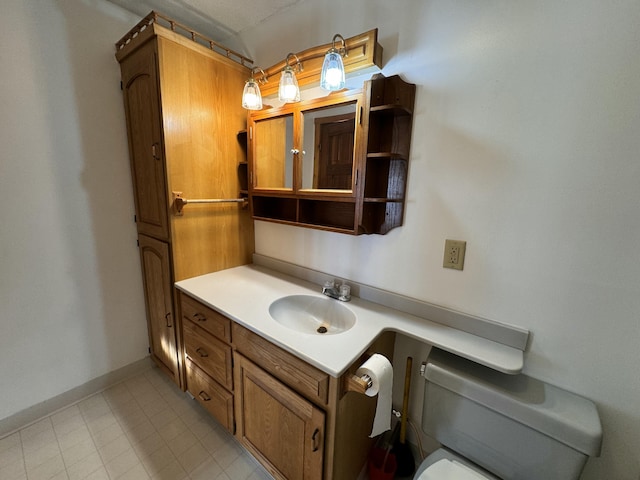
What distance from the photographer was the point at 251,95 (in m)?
1.22

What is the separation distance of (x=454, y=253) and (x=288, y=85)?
103 centimetres

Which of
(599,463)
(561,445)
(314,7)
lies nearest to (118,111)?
(314,7)

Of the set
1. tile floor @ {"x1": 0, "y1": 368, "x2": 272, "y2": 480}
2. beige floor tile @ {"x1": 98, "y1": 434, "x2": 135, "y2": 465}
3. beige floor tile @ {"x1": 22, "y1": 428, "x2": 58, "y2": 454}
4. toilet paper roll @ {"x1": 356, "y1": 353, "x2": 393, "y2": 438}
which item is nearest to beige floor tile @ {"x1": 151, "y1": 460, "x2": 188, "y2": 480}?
tile floor @ {"x1": 0, "y1": 368, "x2": 272, "y2": 480}

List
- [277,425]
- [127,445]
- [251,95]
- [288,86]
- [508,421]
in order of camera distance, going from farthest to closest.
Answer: [127,445]
[251,95]
[288,86]
[277,425]
[508,421]

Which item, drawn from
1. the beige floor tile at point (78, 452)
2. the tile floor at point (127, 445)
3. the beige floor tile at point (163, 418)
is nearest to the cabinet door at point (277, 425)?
the tile floor at point (127, 445)

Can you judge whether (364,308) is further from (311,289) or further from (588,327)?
(588,327)

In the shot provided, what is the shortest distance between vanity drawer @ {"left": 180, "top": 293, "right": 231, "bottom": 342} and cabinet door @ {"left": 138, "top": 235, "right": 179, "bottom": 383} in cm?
17

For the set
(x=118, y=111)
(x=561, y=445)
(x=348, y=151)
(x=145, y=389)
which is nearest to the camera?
(x=561, y=445)

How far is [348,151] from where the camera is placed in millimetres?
1104

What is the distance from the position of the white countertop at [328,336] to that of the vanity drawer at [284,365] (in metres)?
0.05

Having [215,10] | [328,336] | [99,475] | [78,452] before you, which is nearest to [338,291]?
[328,336]

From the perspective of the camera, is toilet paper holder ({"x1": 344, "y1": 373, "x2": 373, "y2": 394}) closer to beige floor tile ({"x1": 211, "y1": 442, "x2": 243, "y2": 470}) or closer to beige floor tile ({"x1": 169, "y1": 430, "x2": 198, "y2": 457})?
beige floor tile ({"x1": 211, "y1": 442, "x2": 243, "y2": 470})

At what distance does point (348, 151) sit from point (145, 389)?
202 cm

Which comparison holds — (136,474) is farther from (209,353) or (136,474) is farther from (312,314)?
(312,314)
